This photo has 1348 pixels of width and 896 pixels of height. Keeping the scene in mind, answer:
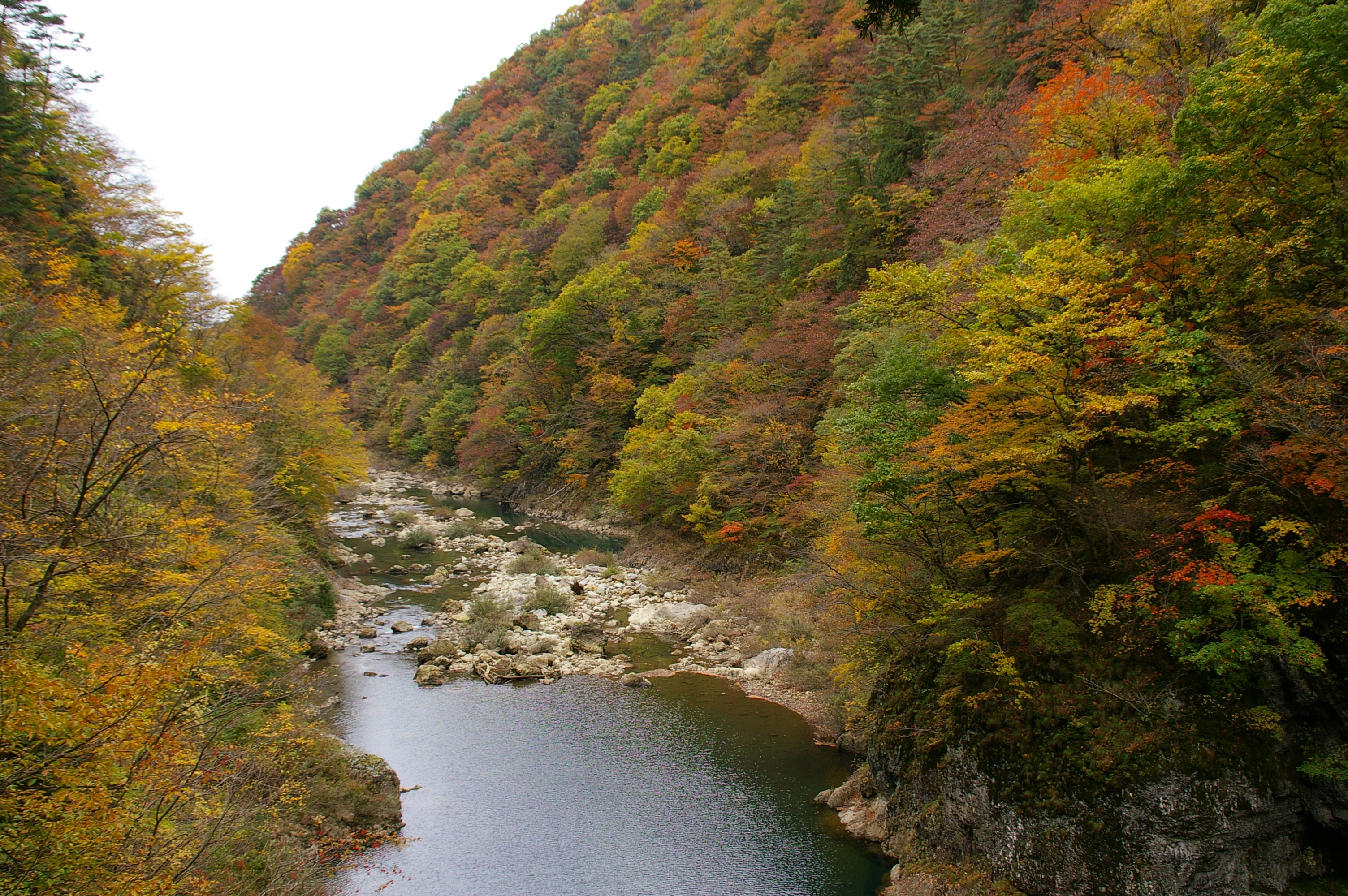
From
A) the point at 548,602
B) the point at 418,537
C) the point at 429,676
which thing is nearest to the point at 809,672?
the point at 548,602

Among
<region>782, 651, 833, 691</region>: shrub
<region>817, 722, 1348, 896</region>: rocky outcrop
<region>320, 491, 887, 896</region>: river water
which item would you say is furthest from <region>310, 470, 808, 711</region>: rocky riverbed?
<region>817, 722, 1348, 896</region>: rocky outcrop

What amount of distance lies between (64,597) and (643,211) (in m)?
42.7

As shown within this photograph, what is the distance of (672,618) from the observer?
2047cm

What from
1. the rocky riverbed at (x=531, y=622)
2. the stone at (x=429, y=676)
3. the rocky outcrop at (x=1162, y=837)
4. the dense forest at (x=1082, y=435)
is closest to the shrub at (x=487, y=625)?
the rocky riverbed at (x=531, y=622)

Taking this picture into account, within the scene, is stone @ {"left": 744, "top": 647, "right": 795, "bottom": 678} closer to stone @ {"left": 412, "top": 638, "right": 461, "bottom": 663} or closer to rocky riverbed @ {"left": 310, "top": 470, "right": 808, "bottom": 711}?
rocky riverbed @ {"left": 310, "top": 470, "right": 808, "bottom": 711}

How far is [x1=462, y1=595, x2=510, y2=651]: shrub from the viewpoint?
1795 centimetres

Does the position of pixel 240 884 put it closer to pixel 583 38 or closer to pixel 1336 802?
pixel 1336 802

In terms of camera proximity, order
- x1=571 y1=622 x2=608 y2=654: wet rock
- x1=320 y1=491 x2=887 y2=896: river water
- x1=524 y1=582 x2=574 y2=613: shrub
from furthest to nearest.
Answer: x1=524 y1=582 x2=574 y2=613: shrub < x1=571 y1=622 x2=608 y2=654: wet rock < x1=320 y1=491 x2=887 y2=896: river water

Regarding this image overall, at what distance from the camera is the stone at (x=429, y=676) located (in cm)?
1603

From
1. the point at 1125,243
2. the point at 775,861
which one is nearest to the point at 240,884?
the point at 775,861

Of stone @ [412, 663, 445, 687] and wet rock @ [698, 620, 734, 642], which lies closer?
stone @ [412, 663, 445, 687]

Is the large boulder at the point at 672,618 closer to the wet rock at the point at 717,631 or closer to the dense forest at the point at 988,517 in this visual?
the wet rock at the point at 717,631

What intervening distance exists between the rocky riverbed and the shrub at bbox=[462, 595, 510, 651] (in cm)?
4

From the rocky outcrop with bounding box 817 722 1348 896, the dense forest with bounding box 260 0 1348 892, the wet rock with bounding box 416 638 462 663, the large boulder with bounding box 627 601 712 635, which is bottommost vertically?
the large boulder with bounding box 627 601 712 635
